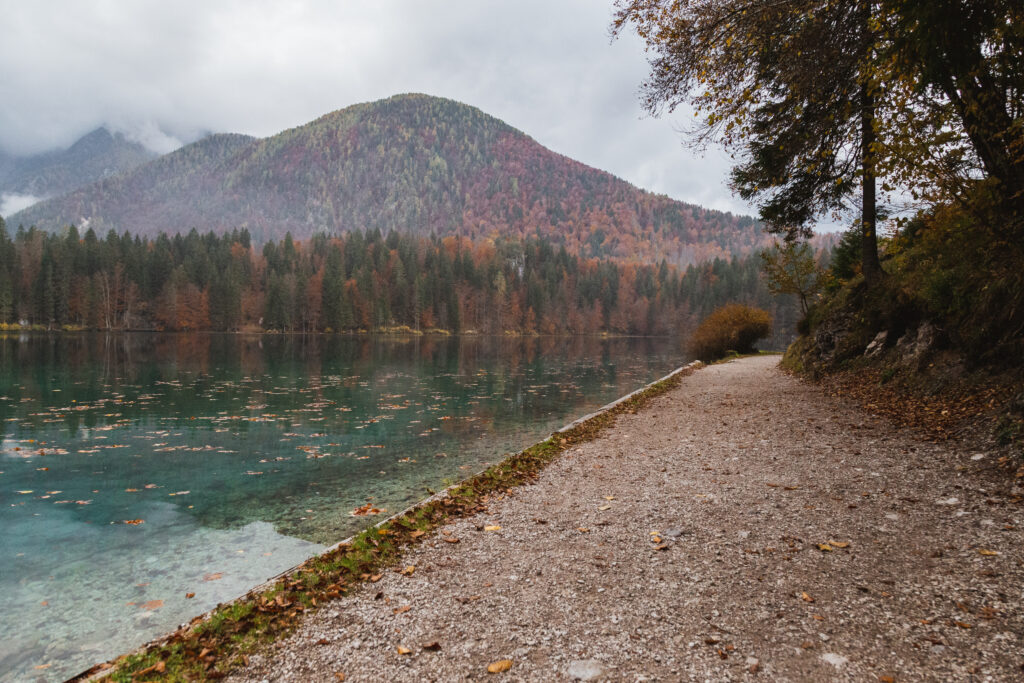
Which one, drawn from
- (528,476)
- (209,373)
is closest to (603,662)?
(528,476)

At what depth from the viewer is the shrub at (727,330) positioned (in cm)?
3884

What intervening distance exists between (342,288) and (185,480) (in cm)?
9419

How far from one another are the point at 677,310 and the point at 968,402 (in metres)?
121

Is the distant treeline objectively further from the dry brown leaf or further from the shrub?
the dry brown leaf

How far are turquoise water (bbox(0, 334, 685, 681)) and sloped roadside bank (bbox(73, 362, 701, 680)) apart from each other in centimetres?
107

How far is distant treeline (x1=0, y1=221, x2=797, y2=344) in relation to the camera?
268 ft

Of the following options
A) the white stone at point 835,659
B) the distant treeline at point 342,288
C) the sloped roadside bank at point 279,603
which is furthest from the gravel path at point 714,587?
the distant treeline at point 342,288

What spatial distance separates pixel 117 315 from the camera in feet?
283

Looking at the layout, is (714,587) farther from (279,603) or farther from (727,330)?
(727,330)

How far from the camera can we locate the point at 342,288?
99000 millimetres

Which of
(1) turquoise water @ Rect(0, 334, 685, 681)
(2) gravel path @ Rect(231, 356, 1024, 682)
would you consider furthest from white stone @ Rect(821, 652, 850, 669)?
(1) turquoise water @ Rect(0, 334, 685, 681)

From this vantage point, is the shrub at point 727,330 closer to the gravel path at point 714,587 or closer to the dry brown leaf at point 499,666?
the gravel path at point 714,587

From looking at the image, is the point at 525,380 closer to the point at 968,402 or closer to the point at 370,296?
the point at 968,402

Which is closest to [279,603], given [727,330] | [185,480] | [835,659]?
[835,659]
